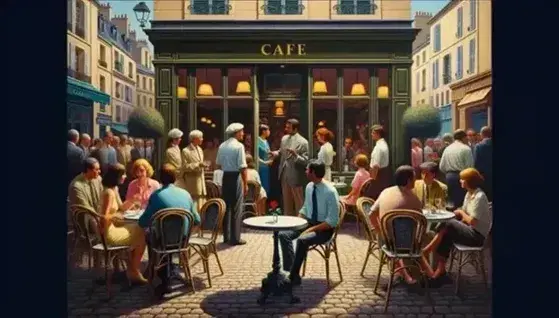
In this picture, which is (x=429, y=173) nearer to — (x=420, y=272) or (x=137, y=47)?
(x=420, y=272)

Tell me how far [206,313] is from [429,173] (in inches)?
118

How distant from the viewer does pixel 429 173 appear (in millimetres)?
5891

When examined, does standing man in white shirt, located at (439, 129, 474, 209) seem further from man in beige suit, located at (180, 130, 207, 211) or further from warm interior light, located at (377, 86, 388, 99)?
man in beige suit, located at (180, 130, 207, 211)

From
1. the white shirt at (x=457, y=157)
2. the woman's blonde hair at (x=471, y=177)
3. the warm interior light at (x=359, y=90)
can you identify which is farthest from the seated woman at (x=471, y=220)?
the warm interior light at (x=359, y=90)

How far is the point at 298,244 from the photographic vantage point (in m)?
5.28

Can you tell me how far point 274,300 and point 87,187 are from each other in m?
2.36

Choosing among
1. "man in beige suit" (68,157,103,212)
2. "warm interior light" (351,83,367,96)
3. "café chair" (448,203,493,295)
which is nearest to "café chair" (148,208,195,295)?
"man in beige suit" (68,157,103,212)

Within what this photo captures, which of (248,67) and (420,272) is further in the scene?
(248,67)

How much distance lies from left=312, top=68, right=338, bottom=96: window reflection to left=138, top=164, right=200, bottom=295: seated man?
5.56 metres

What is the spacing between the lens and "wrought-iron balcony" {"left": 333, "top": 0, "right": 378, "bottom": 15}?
32.8 ft

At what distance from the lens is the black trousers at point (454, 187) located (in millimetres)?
7199
